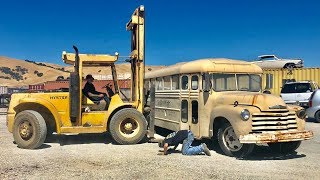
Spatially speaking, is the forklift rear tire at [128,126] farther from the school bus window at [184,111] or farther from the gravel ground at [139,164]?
the school bus window at [184,111]

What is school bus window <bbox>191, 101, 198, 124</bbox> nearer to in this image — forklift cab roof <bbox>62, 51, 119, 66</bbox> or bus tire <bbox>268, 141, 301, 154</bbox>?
bus tire <bbox>268, 141, 301, 154</bbox>

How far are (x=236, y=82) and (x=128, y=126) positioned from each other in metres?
3.29

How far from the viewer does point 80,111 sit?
10.9 m

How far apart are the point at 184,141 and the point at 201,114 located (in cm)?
94

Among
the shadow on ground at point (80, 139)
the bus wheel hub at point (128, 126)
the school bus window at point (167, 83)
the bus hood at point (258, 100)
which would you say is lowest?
the shadow on ground at point (80, 139)

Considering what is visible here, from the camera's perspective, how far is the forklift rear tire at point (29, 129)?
10438mm

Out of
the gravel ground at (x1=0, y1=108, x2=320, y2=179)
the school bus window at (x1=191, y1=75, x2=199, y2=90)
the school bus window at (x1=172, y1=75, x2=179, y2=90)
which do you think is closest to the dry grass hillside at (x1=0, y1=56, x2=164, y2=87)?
the school bus window at (x1=172, y1=75, x2=179, y2=90)

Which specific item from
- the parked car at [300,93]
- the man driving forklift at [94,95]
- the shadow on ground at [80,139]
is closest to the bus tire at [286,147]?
the shadow on ground at [80,139]

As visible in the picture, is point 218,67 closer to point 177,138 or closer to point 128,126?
point 177,138

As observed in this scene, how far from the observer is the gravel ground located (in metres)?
7.36

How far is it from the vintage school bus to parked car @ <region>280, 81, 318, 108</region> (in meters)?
10.5

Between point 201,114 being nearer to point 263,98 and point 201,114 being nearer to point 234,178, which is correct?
point 263,98

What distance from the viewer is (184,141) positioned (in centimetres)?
959

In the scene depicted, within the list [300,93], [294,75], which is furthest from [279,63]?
[300,93]
